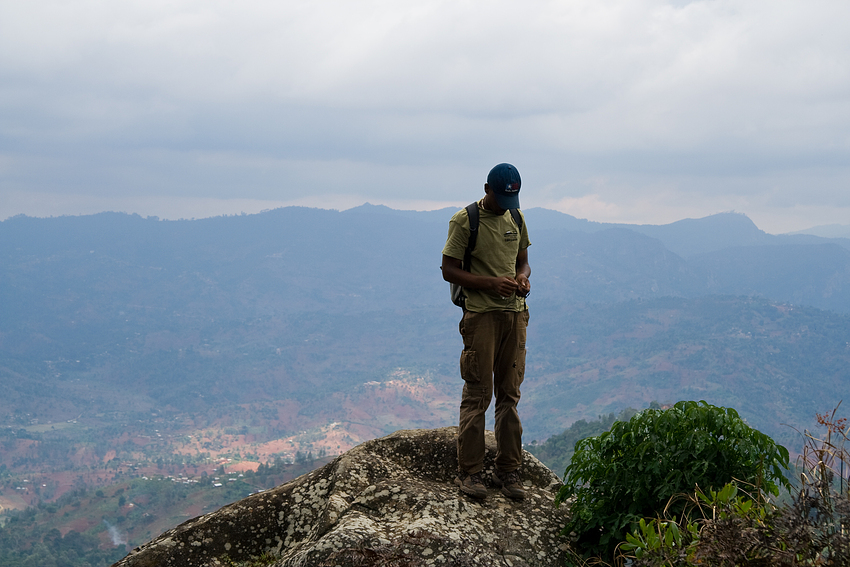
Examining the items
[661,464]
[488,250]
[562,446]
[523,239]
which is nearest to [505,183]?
[488,250]

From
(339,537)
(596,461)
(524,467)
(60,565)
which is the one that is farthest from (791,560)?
(60,565)

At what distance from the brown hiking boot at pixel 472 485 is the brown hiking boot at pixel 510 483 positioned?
0.71ft

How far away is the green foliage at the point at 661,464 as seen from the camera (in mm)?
5207

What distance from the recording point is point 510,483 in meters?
6.47

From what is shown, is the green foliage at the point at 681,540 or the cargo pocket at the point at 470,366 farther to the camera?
the cargo pocket at the point at 470,366

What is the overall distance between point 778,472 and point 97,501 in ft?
443

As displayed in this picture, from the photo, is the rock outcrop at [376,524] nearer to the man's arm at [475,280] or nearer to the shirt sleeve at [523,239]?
the man's arm at [475,280]

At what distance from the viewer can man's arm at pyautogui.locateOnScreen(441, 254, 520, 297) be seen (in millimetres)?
5887

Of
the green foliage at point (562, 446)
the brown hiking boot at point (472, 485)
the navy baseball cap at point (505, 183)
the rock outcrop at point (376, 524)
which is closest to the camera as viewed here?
the rock outcrop at point (376, 524)

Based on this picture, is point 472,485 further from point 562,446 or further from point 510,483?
point 562,446

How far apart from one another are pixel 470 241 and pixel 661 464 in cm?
243

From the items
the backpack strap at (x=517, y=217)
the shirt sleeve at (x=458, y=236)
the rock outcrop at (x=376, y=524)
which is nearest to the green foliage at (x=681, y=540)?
the rock outcrop at (x=376, y=524)

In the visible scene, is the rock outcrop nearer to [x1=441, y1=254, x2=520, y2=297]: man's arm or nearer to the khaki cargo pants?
the khaki cargo pants

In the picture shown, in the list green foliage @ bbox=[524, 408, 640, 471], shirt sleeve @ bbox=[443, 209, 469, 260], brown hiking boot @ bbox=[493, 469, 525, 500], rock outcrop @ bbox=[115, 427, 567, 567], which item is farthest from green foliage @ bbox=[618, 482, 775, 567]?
green foliage @ bbox=[524, 408, 640, 471]
